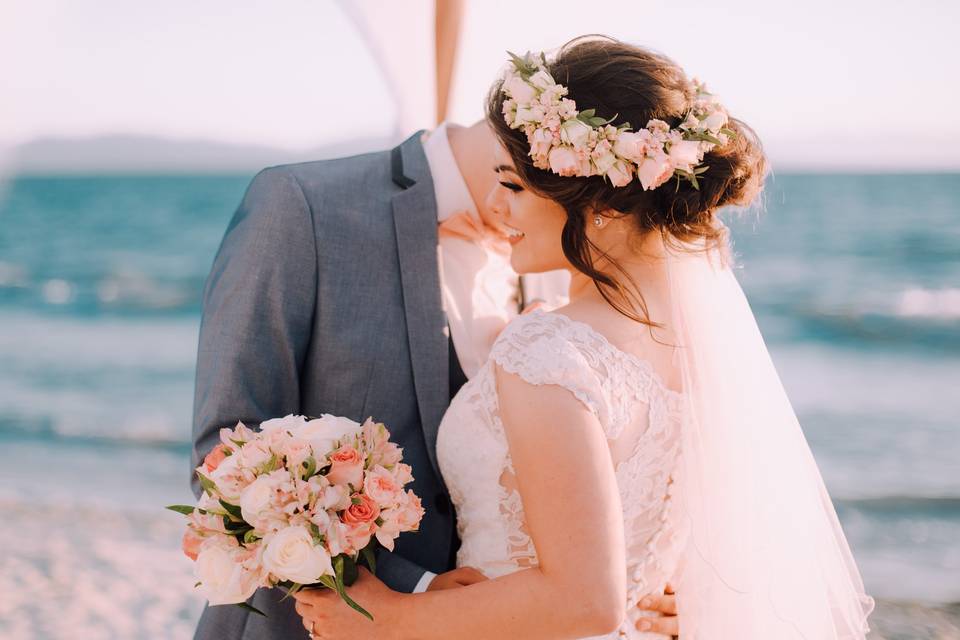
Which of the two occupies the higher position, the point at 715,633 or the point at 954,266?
the point at 715,633

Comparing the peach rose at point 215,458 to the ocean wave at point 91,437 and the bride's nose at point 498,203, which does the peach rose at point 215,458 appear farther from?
the ocean wave at point 91,437

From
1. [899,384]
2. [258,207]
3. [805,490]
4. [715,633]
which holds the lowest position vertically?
[899,384]

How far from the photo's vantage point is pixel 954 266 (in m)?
14.9

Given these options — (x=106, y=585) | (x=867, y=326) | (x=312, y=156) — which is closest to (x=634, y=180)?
(x=106, y=585)

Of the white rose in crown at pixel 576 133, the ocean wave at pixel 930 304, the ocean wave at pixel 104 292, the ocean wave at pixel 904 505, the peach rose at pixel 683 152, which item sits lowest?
the ocean wave at pixel 104 292

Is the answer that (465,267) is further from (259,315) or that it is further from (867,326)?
(867,326)

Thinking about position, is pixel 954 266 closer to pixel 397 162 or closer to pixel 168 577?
pixel 168 577

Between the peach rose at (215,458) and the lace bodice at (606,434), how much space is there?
56 cm

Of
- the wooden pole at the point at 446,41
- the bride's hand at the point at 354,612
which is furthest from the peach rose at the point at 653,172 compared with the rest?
the wooden pole at the point at 446,41

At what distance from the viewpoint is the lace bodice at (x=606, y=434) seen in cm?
172

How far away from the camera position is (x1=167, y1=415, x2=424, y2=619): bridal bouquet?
5.29 feet

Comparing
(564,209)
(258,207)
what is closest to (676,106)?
(564,209)

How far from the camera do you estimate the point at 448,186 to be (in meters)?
2.37

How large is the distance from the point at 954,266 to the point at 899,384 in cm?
608
